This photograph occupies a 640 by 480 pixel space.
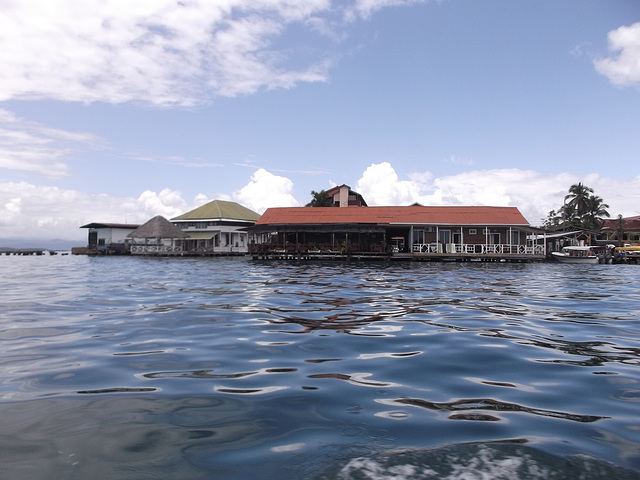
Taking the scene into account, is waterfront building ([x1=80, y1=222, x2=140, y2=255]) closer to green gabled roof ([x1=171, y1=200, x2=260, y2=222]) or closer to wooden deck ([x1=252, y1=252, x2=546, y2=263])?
green gabled roof ([x1=171, y1=200, x2=260, y2=222])

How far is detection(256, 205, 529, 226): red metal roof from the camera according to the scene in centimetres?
3647

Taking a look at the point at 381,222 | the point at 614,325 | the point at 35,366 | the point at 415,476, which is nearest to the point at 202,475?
the point at 415,476

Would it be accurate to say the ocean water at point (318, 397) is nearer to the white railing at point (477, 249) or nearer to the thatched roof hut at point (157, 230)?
the white railing at point (477, 249)

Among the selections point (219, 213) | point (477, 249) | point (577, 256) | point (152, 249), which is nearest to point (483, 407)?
point (477, 249)

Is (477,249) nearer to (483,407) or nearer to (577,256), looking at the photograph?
(577,256)

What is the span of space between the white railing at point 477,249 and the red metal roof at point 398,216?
74.2 inches

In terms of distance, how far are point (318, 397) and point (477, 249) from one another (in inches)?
1399

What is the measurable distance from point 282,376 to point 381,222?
1320 inches

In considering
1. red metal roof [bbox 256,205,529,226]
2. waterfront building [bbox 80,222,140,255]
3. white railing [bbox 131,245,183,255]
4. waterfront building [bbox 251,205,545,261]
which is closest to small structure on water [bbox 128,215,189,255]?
white railing [bbox 131,245,183,255]

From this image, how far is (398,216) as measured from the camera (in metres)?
38.7

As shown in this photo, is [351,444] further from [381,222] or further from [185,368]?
[381,222]

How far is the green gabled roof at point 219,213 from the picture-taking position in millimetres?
59531

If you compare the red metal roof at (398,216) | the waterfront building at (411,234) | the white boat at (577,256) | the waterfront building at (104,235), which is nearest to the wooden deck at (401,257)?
the waterfront building at (411,234)

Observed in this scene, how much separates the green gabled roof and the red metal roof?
1875cm
